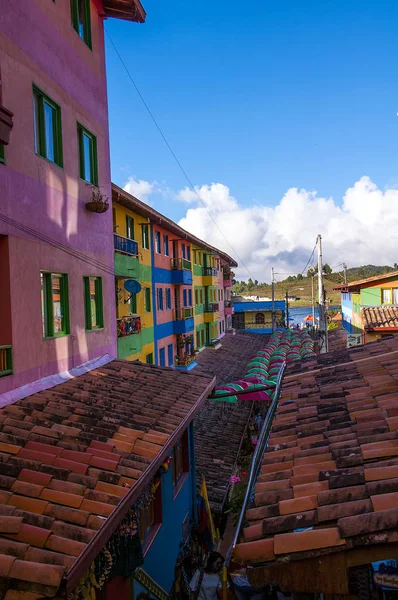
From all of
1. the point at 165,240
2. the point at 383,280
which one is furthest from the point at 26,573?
the point at 383,280

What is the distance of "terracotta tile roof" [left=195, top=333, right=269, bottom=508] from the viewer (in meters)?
16.3

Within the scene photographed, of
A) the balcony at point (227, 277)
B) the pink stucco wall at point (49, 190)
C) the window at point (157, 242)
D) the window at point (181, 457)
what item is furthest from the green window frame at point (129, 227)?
the balcony at point (227, 277)

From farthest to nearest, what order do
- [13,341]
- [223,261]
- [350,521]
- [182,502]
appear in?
[223,261] → [182,502] → [13,341] → [350,521]

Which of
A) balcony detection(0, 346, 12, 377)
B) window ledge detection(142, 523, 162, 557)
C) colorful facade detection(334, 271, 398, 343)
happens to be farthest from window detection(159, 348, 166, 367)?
balcony detection(0, 346, 12, 377)

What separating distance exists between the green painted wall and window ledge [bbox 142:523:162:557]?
2470 cm

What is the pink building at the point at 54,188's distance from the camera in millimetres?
7895

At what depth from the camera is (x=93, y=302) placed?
11875mm

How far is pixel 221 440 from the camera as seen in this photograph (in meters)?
20.0

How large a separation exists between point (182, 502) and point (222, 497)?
3249 mm

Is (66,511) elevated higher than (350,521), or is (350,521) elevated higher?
(350,521)

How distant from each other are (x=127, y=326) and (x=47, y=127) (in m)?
8.55

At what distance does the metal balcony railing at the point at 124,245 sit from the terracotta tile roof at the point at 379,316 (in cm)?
1486

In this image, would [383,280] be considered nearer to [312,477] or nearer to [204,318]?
[204,318]

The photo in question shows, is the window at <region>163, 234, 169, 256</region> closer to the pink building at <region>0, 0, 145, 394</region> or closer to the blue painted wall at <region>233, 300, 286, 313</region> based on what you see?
the pink building at <region>0, 0, 145, 394</region>
